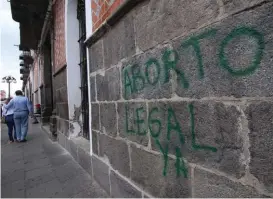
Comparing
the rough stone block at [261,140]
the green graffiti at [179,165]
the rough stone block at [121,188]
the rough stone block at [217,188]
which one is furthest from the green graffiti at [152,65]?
the rough stone block at [121,188]

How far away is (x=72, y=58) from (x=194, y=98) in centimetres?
390

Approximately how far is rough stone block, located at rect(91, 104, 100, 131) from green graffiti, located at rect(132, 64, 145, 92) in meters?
1.07

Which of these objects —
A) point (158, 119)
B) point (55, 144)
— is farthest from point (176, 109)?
point (55, 144)

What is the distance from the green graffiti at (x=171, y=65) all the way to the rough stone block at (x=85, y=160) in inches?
86.5

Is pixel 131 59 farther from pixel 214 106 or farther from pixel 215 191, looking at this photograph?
pixel 215 191

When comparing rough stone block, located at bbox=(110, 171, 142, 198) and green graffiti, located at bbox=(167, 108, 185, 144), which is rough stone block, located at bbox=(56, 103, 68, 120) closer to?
rough stone block, located at bbox=(110, 171, 142, 198)

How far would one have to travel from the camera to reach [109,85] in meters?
2.80

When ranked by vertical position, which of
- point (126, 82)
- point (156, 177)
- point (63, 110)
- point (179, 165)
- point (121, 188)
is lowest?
point (121, 188)

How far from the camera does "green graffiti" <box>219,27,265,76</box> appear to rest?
47.8 inches

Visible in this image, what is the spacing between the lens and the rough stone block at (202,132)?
1.37m

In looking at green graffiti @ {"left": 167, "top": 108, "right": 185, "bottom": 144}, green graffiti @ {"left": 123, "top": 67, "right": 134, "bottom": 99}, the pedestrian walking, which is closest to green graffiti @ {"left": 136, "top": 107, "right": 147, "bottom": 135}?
green graffiti @ {"left": 123, "top": 67, "right": 134, "bottom": 99}

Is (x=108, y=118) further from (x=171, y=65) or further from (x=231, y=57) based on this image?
(x=231, y=57)

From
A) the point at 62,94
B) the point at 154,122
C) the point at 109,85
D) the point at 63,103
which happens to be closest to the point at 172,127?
the point at 154,122

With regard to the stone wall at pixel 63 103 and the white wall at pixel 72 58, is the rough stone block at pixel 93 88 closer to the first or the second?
the white wall at pixel 72 58
